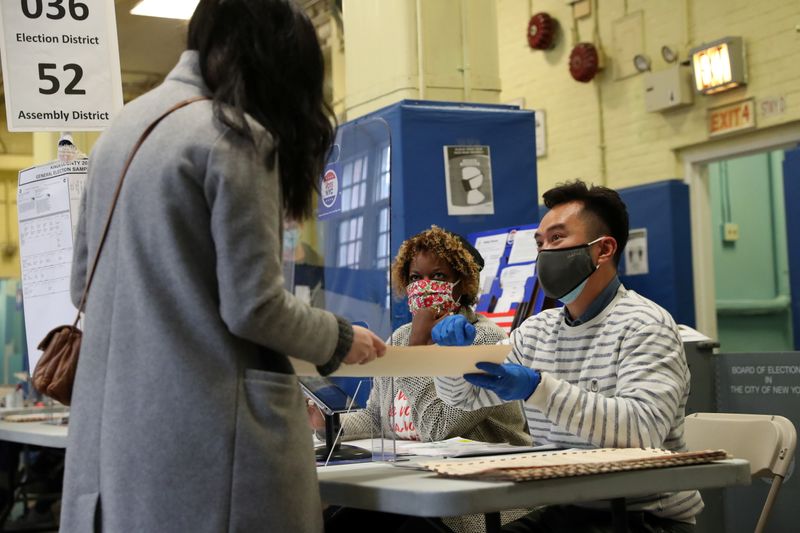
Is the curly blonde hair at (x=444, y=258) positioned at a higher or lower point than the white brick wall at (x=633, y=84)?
lower

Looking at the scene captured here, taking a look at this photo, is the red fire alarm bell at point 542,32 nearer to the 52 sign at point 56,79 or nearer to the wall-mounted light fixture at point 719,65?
the wall-mounted light fixture at point 719,65

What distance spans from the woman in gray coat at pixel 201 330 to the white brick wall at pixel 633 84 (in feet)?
18.8

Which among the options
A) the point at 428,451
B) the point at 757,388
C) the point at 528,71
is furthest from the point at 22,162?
the point at 428,451

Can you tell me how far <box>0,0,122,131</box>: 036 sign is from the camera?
141 inches

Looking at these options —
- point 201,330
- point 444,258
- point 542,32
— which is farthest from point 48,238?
point 542,32

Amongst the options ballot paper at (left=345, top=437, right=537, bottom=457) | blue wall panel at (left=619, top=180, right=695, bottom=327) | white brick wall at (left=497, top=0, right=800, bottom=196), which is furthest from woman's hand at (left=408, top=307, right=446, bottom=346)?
white brick wall at (left=497, top=0, right=800, bottom=196)

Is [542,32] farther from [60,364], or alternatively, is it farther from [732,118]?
[60,364]

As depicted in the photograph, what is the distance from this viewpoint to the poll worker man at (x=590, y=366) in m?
2.25

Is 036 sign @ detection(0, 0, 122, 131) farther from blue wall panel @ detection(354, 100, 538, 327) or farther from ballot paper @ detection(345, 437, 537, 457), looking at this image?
ballot paper @ detection(345, 437, 537, 457)

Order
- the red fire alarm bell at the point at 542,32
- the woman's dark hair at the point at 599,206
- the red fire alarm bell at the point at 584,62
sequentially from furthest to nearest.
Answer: the red fire alarm bell at the point at 542,32 < the red fire alarm bell at the point at 584,62 < the woman's dark hair at the point at 599,206

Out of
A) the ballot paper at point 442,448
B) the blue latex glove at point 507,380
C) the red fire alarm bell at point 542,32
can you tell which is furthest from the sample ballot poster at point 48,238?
the red fire alarm bell at point 542,32

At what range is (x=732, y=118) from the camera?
711cm

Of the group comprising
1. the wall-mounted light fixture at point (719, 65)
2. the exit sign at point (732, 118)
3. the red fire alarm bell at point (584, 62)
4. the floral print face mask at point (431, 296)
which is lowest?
the floral print face mask at point (431, 296)

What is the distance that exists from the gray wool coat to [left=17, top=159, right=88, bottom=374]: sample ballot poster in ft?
6.52
